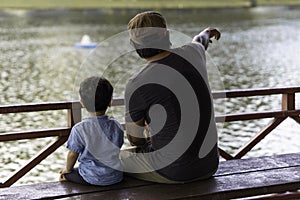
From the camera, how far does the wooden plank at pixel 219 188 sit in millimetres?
2955

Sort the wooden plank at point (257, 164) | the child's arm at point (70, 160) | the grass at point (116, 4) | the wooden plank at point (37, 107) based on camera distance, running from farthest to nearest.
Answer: the grass at point (116, 4)
the wooden plank at point (37, 107)
the wooden plank at point (257, 164)
the child's arm at point (70, 160)

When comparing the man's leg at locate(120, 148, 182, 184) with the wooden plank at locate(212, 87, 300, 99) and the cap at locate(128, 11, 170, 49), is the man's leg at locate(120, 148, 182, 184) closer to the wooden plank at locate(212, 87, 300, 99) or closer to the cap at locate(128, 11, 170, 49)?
the cap at locate(128, 11, 170, 49)

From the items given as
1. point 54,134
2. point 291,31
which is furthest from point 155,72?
point 291,31

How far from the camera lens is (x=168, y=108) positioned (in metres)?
2.90

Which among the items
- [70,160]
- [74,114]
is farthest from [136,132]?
[74,114]

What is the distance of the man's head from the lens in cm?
288

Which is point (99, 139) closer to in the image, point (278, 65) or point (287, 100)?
point (287, 100)

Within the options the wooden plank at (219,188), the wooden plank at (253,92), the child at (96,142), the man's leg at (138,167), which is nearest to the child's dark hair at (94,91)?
the child at (96,142)

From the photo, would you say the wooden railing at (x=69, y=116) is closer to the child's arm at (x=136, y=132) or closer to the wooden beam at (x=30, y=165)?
the wooden beam at (x=30, y=165)

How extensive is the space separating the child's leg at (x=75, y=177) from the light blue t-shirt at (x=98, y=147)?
18 millimetres

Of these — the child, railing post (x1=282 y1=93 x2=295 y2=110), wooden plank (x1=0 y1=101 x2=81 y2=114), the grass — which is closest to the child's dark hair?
the child

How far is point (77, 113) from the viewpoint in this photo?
373cm

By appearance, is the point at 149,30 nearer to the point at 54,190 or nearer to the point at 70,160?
the point at 70,160

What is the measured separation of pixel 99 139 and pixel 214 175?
666 millimetres
